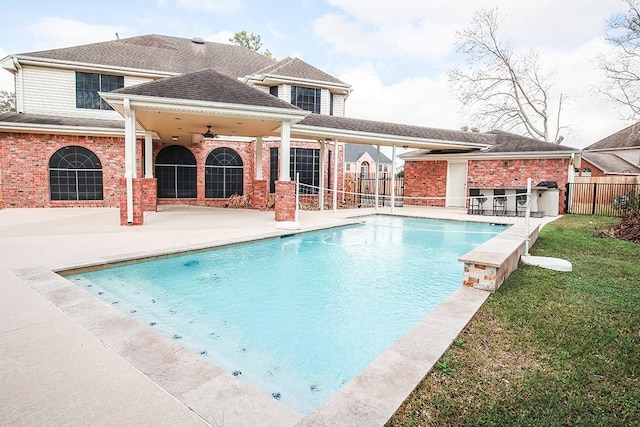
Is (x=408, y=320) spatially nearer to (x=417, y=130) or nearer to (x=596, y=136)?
(x=417, y=130)

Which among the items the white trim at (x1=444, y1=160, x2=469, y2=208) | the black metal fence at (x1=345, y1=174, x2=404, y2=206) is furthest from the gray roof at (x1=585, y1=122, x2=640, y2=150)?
the black metal fence at (x1=345, y1=174, x2=404, y2=206)

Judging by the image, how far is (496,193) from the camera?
1584cm

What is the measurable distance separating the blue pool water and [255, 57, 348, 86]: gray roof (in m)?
11.4

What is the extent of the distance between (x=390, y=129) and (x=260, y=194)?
634 centimetres

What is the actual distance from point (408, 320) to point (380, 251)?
4032 millimetres

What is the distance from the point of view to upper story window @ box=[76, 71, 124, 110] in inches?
634

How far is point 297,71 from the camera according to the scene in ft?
59.4

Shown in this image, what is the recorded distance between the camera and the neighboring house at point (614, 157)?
2833 cm

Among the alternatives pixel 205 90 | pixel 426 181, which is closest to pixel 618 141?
pixel 426 181

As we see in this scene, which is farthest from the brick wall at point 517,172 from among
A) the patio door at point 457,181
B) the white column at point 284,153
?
the white column at point 284,153

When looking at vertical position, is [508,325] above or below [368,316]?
above

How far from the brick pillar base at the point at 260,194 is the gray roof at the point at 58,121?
19.7ft

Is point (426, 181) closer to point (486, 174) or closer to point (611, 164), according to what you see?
point (486, 174)

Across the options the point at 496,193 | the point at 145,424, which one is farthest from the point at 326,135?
the point at 145,424
